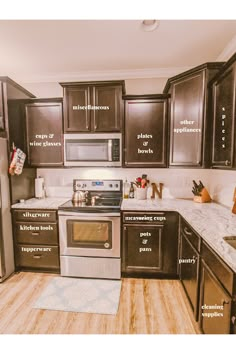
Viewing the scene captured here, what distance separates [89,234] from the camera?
2.32 metres

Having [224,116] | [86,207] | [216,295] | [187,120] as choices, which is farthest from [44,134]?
[216,295]

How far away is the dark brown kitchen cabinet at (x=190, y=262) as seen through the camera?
159 centimetres

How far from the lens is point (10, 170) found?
2297 millimetres

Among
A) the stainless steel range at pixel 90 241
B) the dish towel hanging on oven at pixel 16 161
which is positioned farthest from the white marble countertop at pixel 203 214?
the dish towel hanging on oven at pixel 16 161

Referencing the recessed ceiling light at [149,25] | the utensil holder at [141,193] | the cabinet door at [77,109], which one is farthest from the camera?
the utensil holder at [141,193]

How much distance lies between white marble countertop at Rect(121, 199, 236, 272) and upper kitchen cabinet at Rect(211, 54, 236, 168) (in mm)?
511

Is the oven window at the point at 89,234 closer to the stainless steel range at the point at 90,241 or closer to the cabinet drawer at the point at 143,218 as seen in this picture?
the stainless steel range at the point at 90,241

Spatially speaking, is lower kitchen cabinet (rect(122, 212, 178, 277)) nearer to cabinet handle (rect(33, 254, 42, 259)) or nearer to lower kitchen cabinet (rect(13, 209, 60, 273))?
lower kitchen cabinet (rect(13, 209, 60, 273))

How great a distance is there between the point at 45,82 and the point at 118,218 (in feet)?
7.63

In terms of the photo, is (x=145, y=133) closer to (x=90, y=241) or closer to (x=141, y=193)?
(x=141, y=193)

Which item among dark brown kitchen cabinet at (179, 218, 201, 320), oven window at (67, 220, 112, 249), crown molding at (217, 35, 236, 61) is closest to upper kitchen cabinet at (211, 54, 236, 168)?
crown molding at (217, 35, 236, 61)

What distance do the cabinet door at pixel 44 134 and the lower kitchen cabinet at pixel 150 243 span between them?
50.6 inches
